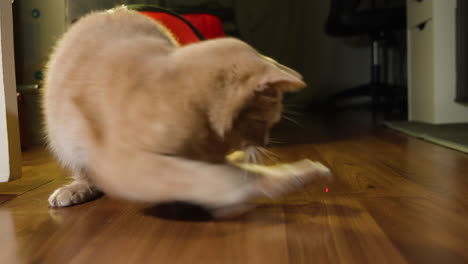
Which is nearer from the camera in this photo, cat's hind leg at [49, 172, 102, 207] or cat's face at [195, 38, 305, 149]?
cat's face at [195, 38, 305, 149]

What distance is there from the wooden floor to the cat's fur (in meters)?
0.06

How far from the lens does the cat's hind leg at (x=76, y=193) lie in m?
0.94

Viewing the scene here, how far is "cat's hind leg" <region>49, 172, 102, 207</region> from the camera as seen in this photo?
94cm

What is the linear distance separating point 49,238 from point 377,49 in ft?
10.7

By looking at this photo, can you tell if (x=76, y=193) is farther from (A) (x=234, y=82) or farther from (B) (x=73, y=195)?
(A) (x=234, y=82)

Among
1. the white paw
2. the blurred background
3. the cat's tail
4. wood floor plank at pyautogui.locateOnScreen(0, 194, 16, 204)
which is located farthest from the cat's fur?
the blurred background

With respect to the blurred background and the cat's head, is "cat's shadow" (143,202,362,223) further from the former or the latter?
the blurred background

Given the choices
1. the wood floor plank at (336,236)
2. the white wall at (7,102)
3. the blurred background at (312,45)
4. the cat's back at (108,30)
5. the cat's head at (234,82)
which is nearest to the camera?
the wood floor plank at (336,236)

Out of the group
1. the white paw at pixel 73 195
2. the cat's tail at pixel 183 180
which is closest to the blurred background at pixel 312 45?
the white paw at pixel 73 195

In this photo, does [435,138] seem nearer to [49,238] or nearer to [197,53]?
[197,53]

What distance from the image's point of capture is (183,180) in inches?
27.0

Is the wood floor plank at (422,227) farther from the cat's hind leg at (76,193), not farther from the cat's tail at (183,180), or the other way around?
the cat's hind leg at (76,193)

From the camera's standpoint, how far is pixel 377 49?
3.54 metres

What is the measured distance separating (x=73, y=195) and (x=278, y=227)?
0.47 meters
